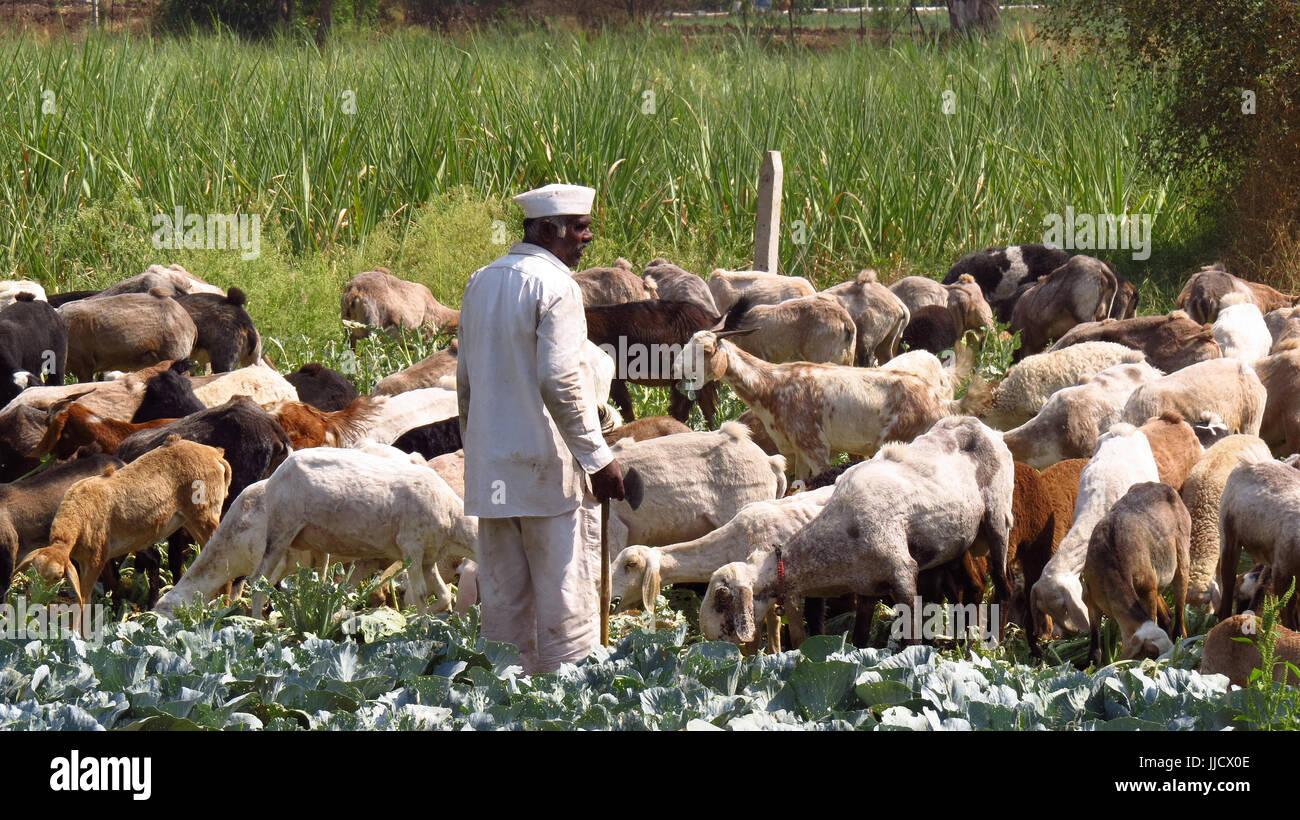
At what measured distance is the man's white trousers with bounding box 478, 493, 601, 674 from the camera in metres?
6.10

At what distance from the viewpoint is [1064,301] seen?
13133 mm

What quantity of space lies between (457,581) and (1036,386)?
4.51 m

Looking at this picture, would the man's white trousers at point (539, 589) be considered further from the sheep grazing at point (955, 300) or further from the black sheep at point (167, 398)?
the sheep grazing at point (955, 300)

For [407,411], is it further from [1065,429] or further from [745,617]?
[1065,429]

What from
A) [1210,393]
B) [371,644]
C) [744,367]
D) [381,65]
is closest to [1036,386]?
[1210,393]

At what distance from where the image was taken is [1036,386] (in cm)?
1016

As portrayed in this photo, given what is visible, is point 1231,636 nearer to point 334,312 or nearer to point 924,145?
point 334,312

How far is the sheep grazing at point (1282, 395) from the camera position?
9.88 meters

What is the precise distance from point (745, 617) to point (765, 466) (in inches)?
74.6

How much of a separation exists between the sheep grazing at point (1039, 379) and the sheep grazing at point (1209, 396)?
846mm

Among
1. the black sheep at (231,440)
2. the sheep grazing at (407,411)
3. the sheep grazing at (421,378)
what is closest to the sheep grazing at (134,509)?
the black sheep at (231,440)

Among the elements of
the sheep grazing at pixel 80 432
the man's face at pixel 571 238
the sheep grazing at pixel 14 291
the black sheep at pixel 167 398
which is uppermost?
the man's face at pixel 571 238

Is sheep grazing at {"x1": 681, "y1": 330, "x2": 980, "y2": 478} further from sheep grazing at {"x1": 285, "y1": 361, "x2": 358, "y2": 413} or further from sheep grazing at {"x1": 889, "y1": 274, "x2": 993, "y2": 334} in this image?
sheep grazing at {"x1": 889, "y1": 274, "x2": 993, "y2": 334}

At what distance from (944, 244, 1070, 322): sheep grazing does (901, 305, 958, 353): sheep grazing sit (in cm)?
208
